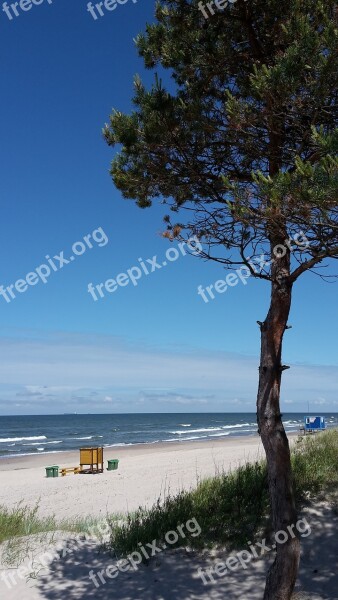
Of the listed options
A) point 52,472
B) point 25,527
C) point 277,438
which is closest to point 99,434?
point 52,472

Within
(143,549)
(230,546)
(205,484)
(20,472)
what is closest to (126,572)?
(143,549)

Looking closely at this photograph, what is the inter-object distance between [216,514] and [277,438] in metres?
2.20

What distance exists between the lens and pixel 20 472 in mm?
22750

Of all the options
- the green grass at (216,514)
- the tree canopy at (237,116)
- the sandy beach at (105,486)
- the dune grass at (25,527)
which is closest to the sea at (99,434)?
the sandy beach at (105,486)

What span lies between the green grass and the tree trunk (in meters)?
1.48

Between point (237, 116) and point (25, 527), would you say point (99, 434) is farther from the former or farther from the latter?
point (237, 116)

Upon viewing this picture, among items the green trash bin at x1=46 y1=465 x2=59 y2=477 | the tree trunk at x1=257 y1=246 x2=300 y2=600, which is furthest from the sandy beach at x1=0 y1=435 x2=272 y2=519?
the tree trunk at x1=257 y1=246 x2=300 y2=600

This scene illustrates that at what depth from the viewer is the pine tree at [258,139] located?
428 centimetres

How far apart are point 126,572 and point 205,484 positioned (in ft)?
6.35

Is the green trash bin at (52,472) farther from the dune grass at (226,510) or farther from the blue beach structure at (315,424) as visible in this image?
the blue beach structure at (315,424)

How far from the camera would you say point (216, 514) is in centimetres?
636

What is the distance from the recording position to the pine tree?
4277 mm

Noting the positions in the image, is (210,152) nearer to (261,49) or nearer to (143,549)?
(261,49)

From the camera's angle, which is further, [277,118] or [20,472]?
[20,472]
